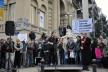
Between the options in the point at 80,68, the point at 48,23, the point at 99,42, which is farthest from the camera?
the point at 48,23

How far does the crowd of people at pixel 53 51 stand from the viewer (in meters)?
19.3

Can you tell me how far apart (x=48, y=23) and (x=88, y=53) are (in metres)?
19.2

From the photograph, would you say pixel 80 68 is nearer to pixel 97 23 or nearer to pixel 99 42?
pixel 99 42

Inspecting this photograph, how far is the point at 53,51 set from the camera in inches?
824

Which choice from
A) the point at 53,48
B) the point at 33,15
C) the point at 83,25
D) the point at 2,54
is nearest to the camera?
the point at 83,25

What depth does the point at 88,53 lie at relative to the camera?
62.0 ft

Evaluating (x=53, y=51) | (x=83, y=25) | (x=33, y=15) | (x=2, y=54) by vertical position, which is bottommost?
(x=2, y=54)

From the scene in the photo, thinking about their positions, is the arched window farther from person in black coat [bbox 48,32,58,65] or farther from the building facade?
person in black coat [bbox 48,32,58,65]

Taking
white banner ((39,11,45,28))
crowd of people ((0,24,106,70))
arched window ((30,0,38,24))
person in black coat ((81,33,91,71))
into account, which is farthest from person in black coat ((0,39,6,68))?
white banner ((39,11,45,28))

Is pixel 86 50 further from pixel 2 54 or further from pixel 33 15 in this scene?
pixel 33 15

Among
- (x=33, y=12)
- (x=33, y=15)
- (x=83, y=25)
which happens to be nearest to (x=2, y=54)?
(x=83, y=25)

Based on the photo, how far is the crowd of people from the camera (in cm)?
1931

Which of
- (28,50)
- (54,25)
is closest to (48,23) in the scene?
(54,25)

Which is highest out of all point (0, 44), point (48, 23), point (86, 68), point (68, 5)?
point (68, 5)
